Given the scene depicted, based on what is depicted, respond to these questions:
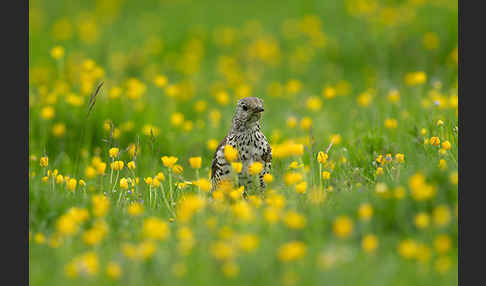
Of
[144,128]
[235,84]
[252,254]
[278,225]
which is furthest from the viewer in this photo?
[235,84]

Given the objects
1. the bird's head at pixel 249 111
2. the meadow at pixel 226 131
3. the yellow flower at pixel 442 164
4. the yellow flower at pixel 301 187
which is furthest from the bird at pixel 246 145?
the yellow flower at pixel 442 164

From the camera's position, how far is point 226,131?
31.5 feet

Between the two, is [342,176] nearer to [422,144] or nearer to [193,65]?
[422,144]

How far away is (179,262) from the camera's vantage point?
14.6 ft

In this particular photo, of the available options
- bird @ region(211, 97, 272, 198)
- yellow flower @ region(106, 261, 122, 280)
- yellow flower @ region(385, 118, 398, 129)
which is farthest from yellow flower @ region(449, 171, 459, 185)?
yellow flower @ region(385, 118, 398, 129)

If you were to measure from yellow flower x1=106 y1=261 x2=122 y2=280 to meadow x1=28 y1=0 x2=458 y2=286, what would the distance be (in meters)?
0.02

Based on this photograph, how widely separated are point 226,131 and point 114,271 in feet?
17.9

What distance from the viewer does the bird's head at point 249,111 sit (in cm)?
652

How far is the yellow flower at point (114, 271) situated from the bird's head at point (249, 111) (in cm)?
252

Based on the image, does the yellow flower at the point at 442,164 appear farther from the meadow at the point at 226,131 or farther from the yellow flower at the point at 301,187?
the yellow flower at the point at 301,187

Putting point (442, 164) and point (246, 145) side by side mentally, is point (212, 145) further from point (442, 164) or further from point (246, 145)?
point (442, 164)

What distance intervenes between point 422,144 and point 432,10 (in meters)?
7.40

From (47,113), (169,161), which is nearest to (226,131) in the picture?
(47,113)

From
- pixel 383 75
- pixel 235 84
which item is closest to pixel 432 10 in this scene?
pixel 383 75
